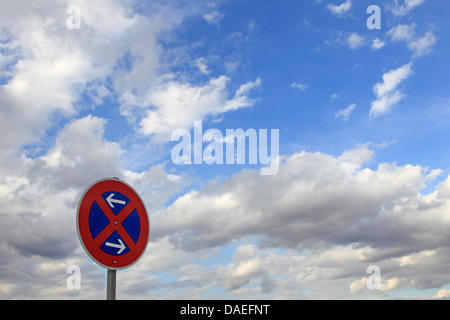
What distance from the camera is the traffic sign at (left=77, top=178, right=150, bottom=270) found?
5094 millimetres

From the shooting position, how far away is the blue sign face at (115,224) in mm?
5194

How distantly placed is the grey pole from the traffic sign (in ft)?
0.28

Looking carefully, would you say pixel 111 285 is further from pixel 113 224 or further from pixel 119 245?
pixel 113 224

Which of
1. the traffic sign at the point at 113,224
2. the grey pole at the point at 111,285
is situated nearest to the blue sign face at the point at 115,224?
the traffic sign at the point at 113,224

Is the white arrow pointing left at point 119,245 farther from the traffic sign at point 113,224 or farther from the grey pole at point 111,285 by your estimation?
the grey pole at point 111,285

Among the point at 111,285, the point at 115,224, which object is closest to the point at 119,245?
the point at 115,224

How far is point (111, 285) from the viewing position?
16.6 feet

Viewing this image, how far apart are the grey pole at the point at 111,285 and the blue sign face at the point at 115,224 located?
10.2 inches
